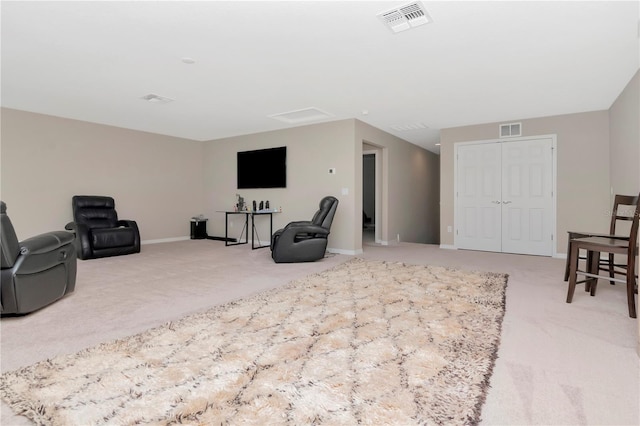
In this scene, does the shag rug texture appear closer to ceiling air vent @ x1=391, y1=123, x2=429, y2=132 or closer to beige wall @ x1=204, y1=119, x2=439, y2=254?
beige wall @ x1=204, y1=119, x2=439, y2=254

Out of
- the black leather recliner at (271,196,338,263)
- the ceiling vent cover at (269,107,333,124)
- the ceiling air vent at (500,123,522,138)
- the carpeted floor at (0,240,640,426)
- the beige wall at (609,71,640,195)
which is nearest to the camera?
the carpeted floor at (0,240,640,426)

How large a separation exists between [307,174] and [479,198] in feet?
10.6

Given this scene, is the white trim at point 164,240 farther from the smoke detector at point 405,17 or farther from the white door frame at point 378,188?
the smoke detector at point 405,17

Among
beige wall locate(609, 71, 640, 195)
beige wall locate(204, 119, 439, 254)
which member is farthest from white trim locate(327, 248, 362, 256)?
beige wall locate(609, 71, 640, 195)

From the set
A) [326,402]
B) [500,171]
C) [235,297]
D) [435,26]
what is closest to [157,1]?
[435,26]

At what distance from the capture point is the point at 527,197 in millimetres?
5617

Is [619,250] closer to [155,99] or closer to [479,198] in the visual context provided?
[479,198]

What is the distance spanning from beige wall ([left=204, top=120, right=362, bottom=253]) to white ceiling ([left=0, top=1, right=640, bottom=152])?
822 mm

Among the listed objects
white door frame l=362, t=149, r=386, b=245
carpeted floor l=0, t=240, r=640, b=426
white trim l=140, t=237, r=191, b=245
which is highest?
white door frame l=362, t=149, r=386, b=245

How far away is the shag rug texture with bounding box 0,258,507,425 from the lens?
1.37 m

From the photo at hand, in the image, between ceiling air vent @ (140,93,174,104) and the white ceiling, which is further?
ceiling air vent @ (140,93,174,104)

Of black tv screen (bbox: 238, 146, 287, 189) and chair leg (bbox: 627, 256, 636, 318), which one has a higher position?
black tv screen (bbox: 238, 146, 287, 189)

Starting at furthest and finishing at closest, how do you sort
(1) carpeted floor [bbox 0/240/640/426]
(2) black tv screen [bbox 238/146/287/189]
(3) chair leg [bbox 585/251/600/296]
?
(2) black tv screen [bbox 238/146/287/189] < (3) chair leg [bbox 585/251/600/296] < (1) carpeted floor [bbox 0/240/640/426]

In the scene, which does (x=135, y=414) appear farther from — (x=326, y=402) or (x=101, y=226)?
(x=101, y=226)
